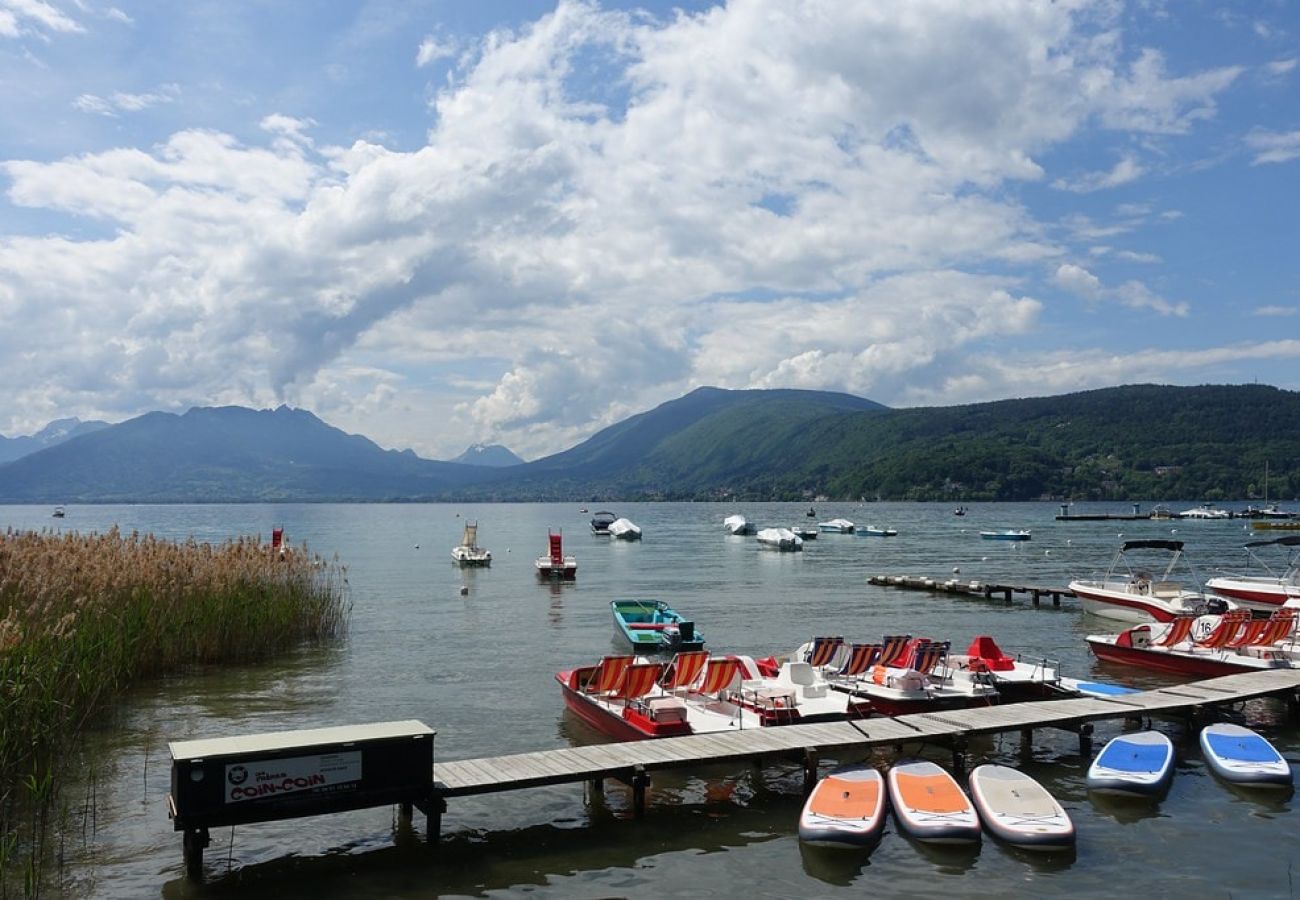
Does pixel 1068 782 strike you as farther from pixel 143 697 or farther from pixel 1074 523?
pixel 1074 523

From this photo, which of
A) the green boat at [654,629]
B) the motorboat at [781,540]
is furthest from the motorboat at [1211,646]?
the motorboat at [781,540]

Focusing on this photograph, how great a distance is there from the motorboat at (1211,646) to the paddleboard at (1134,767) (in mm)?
9278

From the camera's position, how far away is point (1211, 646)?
82.5ft

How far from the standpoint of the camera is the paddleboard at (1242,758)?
15359mm

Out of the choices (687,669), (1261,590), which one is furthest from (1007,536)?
(687,669)

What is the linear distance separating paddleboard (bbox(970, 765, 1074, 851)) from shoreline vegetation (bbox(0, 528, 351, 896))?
11.7 meters

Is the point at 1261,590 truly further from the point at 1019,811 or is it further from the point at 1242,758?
the point at 1019,811

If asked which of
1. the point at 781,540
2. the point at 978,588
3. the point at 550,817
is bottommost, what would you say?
the point at 978,588

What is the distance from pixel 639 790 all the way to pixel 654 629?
1788 cm

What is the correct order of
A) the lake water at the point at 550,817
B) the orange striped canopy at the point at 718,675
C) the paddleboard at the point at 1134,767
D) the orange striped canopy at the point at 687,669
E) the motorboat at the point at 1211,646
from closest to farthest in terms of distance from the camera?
the lake water at the point at 550,817, the paddleboard at the point at 1134,767, the orange striped canopy at the point at 718,675, the orange striped canopy at the point at 687,669, the motorboat at the point at 1211,646

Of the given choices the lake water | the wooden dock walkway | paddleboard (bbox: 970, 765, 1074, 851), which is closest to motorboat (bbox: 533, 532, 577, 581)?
the lake water

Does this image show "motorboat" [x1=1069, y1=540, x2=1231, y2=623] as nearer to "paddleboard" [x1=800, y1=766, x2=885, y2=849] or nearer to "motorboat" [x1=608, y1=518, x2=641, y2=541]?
"paddleboard" [x1=800, y1=766, x2=885, y2=849]

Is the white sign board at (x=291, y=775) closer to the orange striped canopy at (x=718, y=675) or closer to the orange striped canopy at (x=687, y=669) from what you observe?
the orange striped canopy at (x=718, y=675)

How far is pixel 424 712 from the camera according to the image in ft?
71.1
